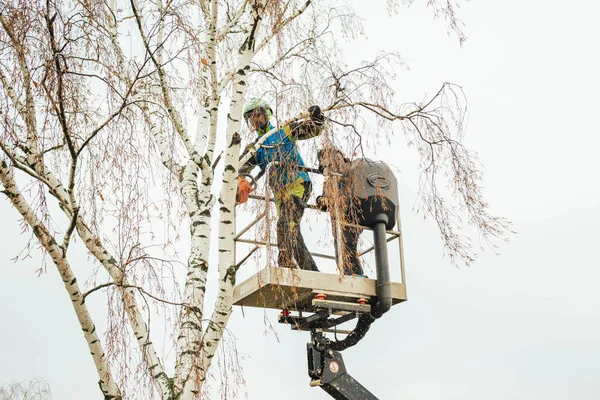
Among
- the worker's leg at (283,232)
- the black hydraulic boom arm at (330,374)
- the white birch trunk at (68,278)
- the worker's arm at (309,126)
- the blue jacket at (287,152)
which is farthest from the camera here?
the black hydraulic boom arm at (330,374)

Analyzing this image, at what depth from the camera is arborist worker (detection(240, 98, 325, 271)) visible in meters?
5.64

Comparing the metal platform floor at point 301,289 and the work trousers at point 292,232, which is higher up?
the work trousers at point 292,232

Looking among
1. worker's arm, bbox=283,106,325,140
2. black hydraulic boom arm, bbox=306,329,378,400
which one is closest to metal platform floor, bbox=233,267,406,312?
black hydraulic boom arm, bbox=306,329,378,400

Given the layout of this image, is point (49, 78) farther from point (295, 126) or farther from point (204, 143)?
point (204, 143)

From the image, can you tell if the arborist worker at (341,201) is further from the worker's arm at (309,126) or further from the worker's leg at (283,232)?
the worker's leg at (283,232)

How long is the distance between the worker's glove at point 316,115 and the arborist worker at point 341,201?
28cm

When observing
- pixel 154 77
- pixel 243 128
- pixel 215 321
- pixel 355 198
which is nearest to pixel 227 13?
pixel 154 77

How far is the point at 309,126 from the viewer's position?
5852 mm

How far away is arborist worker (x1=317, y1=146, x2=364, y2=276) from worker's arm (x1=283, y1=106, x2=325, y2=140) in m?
0.20

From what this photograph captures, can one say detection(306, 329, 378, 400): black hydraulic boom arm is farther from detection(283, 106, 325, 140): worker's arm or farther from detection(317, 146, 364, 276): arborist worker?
detection(283, 106, 325, 140): worker's arm

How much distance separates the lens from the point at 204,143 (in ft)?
24.3

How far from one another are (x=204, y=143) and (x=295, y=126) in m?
1.79

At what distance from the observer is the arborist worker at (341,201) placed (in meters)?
5.63

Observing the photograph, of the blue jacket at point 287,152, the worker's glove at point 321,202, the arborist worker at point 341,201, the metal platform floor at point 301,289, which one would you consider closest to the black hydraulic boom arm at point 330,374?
the metal platform floor at point 301,289
